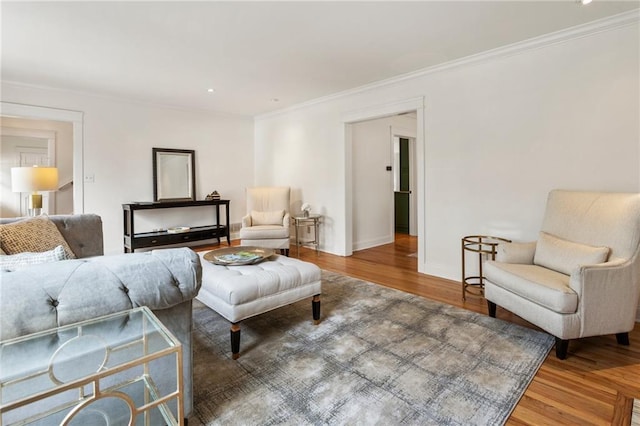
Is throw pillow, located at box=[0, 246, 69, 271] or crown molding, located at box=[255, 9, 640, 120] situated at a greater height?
crown molding, located at box=[255, 9, 640, 120]

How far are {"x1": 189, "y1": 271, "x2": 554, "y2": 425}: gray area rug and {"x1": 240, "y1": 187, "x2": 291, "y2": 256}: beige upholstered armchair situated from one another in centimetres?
189

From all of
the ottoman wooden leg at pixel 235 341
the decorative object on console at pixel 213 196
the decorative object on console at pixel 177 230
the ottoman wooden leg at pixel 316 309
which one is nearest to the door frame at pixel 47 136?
the decorative object on console at pixel 177 230

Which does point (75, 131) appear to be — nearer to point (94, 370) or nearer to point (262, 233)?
point (262, 233)

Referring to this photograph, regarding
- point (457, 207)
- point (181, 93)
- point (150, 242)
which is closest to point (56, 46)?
point (181, 93)

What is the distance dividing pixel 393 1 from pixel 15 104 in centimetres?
486

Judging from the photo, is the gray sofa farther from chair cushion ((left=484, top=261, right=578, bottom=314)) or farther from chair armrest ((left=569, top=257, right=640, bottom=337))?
chair armrest ((left=569, top=257, right=640, bottom=337))

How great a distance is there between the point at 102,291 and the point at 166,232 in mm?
4343

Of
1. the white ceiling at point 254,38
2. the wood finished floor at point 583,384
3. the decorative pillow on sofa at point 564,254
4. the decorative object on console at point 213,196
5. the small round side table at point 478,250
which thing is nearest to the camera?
the wood finished floor at point 583,384

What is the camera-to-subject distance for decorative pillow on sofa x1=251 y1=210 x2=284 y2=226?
16.8 ft

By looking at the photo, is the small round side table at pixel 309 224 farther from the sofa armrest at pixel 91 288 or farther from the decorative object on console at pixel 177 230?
the sofa armrest at pixel 91 288

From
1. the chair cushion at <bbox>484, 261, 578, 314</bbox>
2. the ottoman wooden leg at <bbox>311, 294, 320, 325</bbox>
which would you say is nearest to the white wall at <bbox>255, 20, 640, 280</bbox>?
the chair cushion at <bbox>484, 261, 578, 314</bbox>

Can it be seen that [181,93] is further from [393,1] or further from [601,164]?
[601,164]

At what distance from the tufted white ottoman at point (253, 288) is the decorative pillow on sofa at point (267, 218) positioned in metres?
2.41

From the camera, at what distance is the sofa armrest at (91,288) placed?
106 cm
